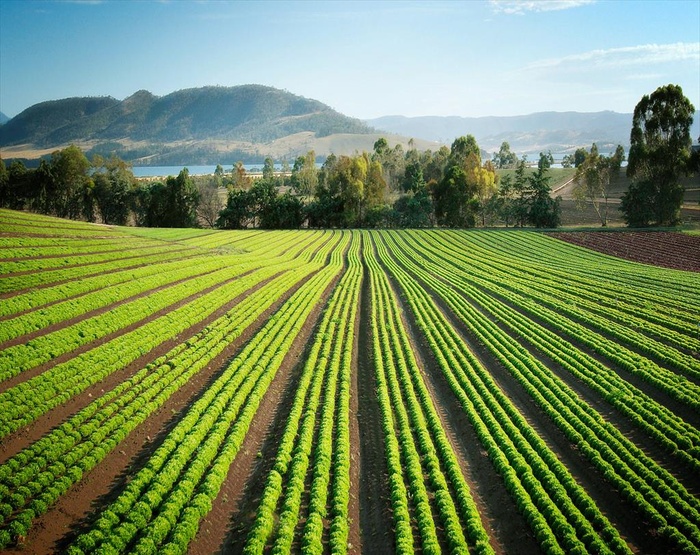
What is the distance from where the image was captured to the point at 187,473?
14.5 meters

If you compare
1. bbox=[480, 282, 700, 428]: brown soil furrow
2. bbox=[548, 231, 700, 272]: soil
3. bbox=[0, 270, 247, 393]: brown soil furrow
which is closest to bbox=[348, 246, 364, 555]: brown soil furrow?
bbox=[0, 270, 247, 393]: brown soil furrow

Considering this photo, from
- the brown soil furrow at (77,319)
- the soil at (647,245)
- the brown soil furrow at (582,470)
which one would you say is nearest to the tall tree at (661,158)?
the soil at (647,245)

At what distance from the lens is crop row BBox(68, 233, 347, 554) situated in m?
11.9

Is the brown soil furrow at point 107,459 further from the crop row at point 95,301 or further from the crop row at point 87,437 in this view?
the crop row at point 95,301

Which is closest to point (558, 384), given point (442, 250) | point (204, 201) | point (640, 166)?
point (442, 250)

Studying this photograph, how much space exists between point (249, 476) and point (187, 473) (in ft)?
7.08

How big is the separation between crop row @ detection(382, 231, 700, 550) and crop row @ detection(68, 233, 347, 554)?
13349 mm

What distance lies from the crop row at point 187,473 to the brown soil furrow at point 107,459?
0.63 meters

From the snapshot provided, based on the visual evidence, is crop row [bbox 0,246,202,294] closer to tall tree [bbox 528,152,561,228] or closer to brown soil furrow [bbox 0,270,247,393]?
brown soil furrow [bbox 0,270,247,393]

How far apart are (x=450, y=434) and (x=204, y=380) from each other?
1230 cm

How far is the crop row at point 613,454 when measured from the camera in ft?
42.4

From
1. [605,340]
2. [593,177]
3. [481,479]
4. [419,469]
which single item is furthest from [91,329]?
[593,177]

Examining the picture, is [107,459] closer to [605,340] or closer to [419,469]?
[419,469]

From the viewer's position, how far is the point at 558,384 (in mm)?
21609
